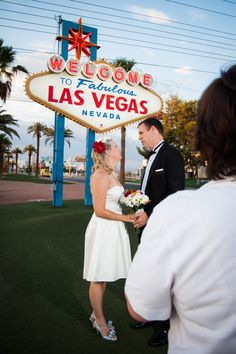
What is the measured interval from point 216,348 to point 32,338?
108 inches

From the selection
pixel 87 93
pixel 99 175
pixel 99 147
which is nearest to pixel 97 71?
pixel 87 93

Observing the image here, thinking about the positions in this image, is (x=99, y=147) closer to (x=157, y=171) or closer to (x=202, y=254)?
(x=157, y=171)

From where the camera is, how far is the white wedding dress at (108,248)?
3215mm

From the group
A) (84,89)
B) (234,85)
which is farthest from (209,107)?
(84,89)

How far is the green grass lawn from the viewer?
308 cm

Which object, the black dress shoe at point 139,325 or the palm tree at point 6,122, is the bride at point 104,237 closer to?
the black dress shoe at point 139,325

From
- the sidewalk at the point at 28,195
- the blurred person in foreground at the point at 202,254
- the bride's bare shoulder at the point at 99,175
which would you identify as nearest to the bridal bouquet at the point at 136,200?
the bride's bare shoulder at the point at 99,175

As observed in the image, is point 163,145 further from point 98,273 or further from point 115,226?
point 98,273

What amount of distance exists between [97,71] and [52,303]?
1131 cm

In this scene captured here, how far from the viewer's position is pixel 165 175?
356 centimetres

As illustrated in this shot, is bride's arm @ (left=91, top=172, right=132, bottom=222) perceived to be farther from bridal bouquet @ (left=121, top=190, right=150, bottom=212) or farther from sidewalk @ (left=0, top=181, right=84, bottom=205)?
sidewalk @ (left=0, top=181, right=84, bottom=205)

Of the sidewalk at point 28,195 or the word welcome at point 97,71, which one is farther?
the sidewalk at point 28,195

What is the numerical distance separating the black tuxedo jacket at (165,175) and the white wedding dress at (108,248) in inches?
18.9

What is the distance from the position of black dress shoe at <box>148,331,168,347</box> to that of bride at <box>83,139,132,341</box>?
1.28 feet
